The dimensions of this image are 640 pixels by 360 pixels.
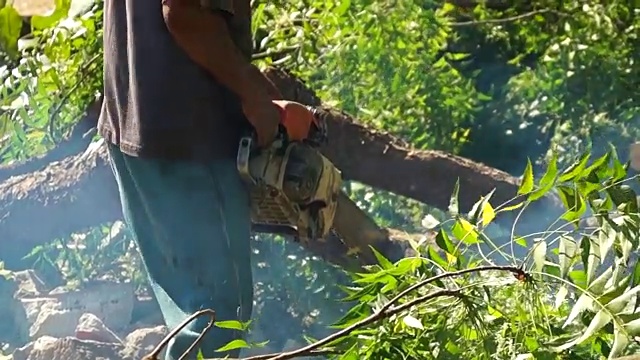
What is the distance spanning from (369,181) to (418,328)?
1544 millimetres

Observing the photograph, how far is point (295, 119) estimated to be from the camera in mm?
1931

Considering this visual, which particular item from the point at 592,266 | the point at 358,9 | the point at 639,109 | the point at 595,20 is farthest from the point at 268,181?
the point at 595,20

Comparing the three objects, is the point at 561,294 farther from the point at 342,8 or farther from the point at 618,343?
the point at 342,8

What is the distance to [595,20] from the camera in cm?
351

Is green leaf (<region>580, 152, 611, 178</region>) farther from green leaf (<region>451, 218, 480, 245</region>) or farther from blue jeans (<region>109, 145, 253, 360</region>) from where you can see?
blue jeans (<region>109, 145, 253, 360</region>)

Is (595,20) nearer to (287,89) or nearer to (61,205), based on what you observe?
(287,89)

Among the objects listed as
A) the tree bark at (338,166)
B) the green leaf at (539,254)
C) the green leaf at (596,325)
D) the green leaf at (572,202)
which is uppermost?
the green leaf at (572,202)

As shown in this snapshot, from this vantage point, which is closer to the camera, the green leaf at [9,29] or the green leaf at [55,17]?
the green leaf at [55,17]

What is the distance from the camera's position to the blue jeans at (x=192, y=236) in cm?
186

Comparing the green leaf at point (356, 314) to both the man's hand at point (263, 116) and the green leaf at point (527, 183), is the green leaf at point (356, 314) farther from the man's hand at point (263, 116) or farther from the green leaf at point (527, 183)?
the man's hand at point (263, 116)

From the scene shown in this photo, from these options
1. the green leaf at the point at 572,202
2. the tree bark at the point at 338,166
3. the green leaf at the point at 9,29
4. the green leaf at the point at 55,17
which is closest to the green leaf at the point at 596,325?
the green leaf at the point at 572,202

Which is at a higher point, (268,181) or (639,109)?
(268,181)

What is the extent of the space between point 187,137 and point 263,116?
139 millimetres

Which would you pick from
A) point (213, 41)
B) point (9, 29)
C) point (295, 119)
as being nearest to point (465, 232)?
point (213, 41)
